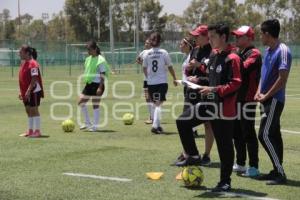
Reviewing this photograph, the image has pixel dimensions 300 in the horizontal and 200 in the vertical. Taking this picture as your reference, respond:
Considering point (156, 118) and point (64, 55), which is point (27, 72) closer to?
point (156, 118)

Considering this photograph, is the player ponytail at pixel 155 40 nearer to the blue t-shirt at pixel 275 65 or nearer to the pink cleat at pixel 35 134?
the pink cleat at pixel 35 134

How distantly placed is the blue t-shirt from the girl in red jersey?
5906 millimetres

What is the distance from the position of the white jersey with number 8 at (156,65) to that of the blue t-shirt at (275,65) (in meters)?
5.65

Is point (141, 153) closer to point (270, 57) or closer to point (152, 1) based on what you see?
point (270, 57)

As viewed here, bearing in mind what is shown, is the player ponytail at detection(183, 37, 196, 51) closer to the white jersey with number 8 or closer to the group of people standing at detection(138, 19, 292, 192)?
the group of people standing at detection(138, 19, 292, 192)

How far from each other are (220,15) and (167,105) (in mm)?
75347

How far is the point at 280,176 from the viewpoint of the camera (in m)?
8.33

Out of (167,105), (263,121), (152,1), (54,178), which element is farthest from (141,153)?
(152,1)

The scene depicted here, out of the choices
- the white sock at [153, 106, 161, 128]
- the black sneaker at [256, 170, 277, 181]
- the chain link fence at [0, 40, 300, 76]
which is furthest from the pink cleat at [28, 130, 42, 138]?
the chain link fence at [0, 40, 300, 76]

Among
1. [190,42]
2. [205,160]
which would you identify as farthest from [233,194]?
[190,42]

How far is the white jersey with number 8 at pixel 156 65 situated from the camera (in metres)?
13.9

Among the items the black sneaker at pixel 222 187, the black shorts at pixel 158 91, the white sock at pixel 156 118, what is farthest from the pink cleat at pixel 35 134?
the black sneaker at pixel 222 187

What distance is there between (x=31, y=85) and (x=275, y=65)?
6.17 metres

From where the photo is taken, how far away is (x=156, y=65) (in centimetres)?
1386
